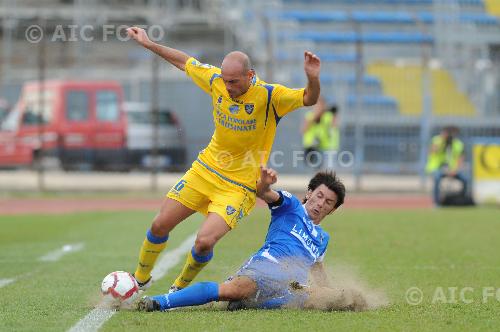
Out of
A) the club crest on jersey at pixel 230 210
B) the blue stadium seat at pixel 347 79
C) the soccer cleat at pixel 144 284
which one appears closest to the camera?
the club crest on jersey at pixel 230 210

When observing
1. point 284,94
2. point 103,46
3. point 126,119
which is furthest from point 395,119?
point 284,94

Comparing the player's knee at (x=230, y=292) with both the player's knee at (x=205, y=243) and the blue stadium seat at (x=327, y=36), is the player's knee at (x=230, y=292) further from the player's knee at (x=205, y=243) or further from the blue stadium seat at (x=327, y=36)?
the blue stadium seat at (x=327, y=36)

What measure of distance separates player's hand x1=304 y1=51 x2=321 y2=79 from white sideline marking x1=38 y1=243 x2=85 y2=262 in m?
4.90

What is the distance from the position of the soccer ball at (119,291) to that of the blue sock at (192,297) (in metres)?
0.42

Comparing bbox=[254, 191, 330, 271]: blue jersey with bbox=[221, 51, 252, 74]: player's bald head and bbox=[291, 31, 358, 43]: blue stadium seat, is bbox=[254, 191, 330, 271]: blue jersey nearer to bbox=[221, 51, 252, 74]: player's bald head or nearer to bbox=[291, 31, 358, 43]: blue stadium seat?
bbox=[221, 51, 252, 74]: player's bald head

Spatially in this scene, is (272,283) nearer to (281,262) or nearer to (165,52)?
(281,262)

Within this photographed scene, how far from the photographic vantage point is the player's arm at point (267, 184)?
7098mm

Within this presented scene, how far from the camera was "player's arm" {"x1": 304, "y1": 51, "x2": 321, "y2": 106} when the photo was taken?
7.41 metres

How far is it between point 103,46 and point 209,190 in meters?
27.1

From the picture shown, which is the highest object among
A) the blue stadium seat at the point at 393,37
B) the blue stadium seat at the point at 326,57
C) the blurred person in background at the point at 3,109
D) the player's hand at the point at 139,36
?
the blue stadium seat at the point at 393,37

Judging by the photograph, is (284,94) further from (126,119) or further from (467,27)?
(467,27)

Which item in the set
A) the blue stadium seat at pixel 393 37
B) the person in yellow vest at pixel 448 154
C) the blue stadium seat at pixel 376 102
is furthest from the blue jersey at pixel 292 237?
the blue stadium seat at pixel 393 37

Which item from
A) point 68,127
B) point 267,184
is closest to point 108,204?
point 68,127

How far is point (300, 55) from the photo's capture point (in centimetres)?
2873
